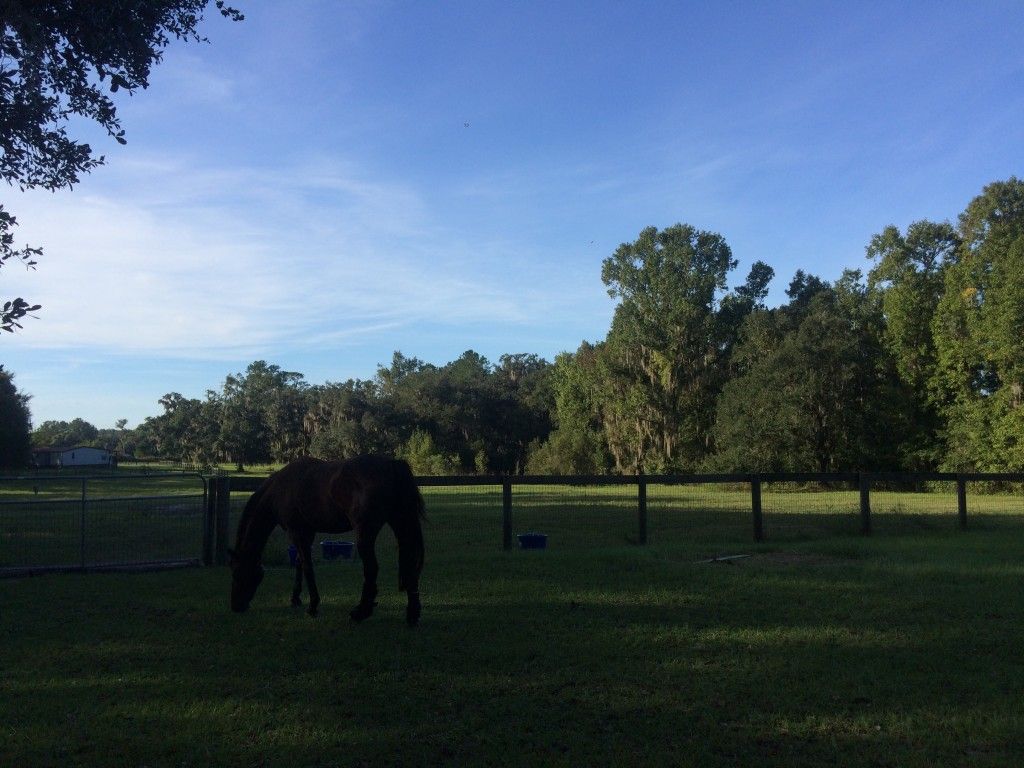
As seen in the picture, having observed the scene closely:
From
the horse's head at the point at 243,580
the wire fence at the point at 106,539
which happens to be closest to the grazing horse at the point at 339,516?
the horse's head at the point at 243,580

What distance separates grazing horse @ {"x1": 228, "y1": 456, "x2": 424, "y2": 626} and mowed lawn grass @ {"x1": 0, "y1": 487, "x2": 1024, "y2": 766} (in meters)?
0.34

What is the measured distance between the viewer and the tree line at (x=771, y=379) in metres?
42.8

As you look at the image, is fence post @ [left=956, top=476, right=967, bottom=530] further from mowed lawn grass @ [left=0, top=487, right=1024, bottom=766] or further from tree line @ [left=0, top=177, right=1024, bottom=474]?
tree line @ [left=0, top=177, right=1024, bottom=474]

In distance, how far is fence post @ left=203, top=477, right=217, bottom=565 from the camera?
11.6 m

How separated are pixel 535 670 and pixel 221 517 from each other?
23.6 ft

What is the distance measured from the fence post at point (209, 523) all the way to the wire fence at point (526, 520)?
1 centimetres

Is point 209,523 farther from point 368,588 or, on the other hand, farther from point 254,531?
point 368,588

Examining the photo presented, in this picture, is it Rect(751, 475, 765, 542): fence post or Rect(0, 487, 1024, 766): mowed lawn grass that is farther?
Rect(751, 475, 765, 542): fence post

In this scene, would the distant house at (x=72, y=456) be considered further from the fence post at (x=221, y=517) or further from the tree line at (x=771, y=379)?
the fence post at (x=221, y=517)

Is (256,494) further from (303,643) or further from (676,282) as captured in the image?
(676,282)

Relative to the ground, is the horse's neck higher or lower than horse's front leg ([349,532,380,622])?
higher

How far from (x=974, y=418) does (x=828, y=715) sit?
141 feet

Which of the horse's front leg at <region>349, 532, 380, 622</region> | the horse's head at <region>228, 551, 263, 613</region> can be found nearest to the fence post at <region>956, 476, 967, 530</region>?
the horse's front leg at <region>349, 532, 380, 622</region>

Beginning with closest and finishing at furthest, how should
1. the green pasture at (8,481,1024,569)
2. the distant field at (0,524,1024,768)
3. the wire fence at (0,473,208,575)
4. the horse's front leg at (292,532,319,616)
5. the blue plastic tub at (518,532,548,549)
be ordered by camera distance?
the distant field at (0,524,1024,768)
the horse's front leg at (292,532,319,616)
the wire fence at (0,473,208,575)
the green pasture at (8,481,1024,569)
the blue plastic tub at (518,532,548,549)
